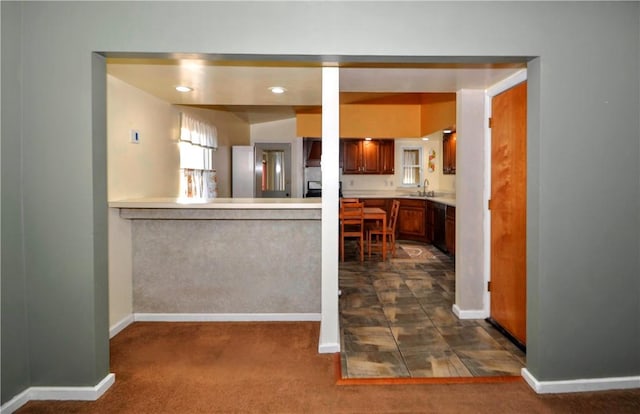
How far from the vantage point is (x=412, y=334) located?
3.24 meters

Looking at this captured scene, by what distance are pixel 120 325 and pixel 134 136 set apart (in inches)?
67.1

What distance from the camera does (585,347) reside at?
2.35m

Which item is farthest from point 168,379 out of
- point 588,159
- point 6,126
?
point 588,159

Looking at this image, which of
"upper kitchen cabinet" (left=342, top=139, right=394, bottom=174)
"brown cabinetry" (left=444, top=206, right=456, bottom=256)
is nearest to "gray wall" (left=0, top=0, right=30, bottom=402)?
"brown cabinetry" (left=444, top=206, right=456, bottom=256)

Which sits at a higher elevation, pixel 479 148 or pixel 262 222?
pixel 479 148

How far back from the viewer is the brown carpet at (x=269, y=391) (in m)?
2.19

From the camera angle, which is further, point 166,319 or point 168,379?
point 166,319

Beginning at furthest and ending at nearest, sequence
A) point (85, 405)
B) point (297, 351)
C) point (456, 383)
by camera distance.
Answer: point (297, 351)
point (456, 383)
point (85, 405)

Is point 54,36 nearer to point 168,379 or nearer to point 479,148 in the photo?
point 168,379

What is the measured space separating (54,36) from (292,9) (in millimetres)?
1362

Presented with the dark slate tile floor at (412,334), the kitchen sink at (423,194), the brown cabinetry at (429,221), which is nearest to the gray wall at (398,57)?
the dark slate tile floor at (412,334)

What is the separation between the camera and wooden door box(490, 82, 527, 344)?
2.93m

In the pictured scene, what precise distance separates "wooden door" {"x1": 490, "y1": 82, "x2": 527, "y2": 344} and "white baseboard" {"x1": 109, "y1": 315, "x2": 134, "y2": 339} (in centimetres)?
326

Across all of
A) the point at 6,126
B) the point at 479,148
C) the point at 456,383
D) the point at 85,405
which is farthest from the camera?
the point at 479,148
